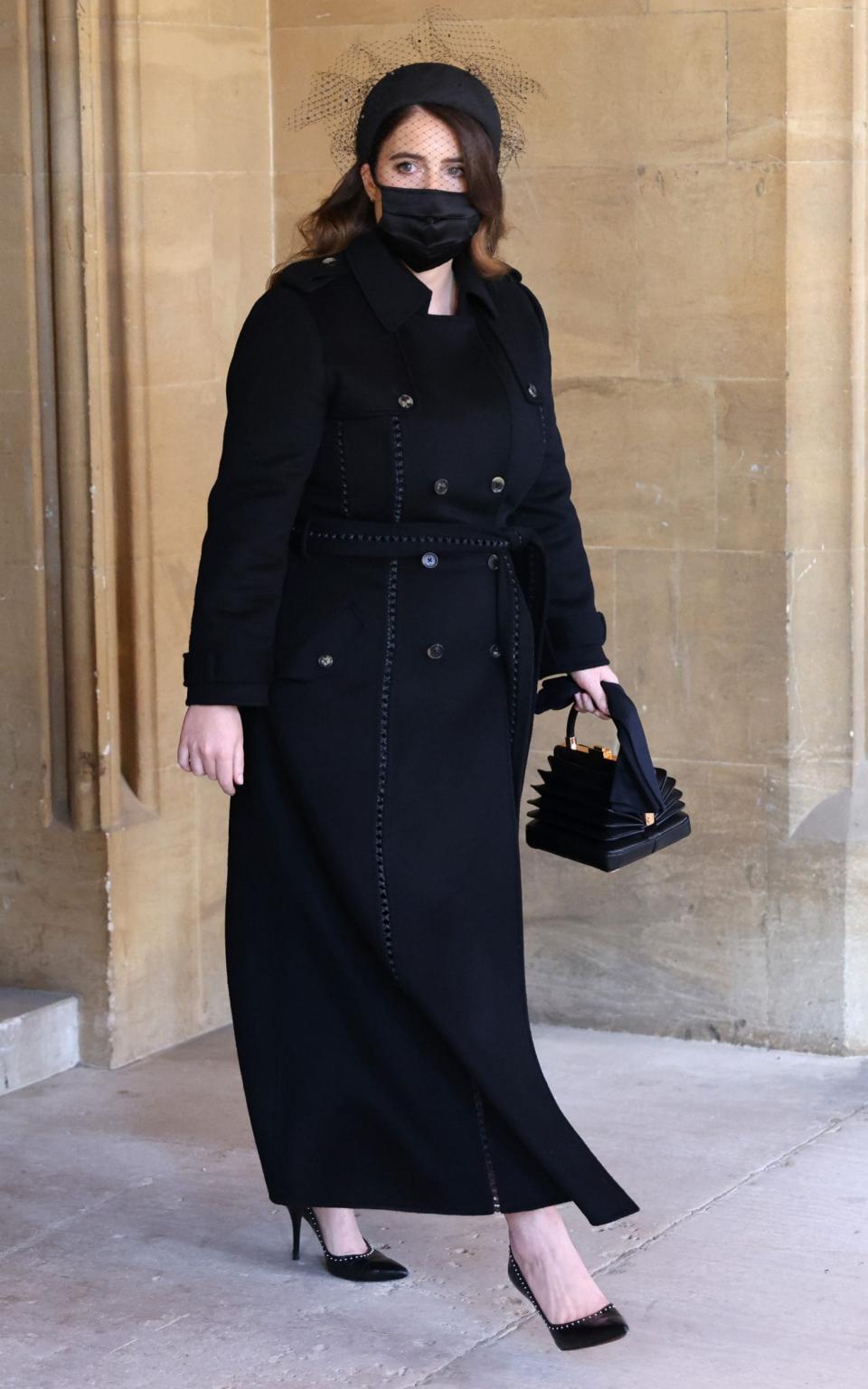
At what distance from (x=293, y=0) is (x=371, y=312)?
1.88m

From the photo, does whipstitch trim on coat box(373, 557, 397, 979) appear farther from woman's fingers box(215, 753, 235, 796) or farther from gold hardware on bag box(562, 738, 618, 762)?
gold hardware on bag box(562, 738, 618, 762)

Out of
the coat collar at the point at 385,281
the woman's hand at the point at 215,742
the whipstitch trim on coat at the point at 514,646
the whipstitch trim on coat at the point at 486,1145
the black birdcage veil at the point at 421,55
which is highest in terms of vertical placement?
the black birdcage veil at the point at 421,55

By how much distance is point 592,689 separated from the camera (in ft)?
11.1

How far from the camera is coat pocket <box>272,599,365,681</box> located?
310 centimetres

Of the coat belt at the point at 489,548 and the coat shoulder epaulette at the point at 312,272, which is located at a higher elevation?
the coat shoulder epaulette at the point at 312,272

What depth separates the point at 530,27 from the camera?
452cm

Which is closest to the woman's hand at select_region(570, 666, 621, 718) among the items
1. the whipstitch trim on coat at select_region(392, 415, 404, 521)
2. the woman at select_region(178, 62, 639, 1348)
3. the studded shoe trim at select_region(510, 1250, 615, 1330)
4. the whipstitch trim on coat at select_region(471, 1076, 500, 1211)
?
the woman at select_region(178, 62, 639, 1348)

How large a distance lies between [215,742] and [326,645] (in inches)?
8.0

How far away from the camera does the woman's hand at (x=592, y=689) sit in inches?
133

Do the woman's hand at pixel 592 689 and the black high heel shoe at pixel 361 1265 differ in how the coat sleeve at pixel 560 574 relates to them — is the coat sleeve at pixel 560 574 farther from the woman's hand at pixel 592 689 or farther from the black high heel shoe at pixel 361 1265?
the black high heel shoe at pixel 361 1265

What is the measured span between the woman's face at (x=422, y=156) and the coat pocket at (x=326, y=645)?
57cm

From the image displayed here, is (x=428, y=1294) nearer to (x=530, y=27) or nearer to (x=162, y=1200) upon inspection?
(x=162, y=1200)

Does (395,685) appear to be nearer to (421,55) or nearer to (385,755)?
(385,755)

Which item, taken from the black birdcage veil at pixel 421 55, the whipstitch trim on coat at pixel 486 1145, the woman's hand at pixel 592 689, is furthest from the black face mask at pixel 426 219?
the black birdcage veil at pixel 421 55
